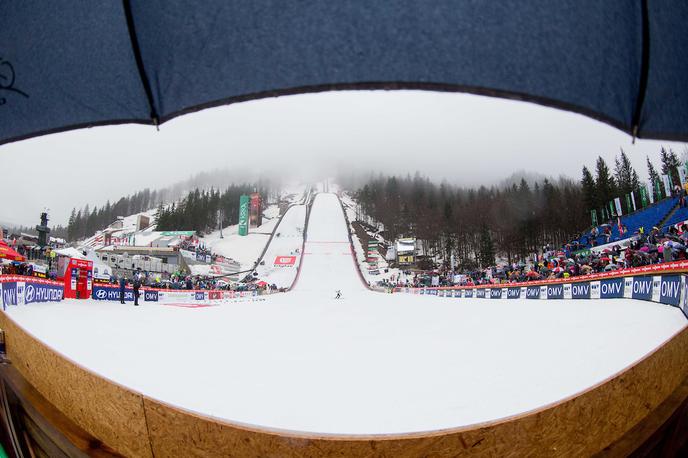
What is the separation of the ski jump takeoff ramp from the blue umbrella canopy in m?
1.06

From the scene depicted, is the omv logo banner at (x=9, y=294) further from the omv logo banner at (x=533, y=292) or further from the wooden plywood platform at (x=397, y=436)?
the omv logo banner at (x=533, y=292)

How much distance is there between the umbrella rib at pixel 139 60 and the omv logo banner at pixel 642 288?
34.2 ft

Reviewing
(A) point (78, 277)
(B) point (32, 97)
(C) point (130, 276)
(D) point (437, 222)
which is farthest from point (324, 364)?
(D) point (437, 222)

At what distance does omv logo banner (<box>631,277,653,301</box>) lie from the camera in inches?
316

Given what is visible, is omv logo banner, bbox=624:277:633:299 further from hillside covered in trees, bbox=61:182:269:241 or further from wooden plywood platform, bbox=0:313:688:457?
hillside covered in trees, bbox=61:182:269:241

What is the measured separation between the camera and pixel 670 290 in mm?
6891

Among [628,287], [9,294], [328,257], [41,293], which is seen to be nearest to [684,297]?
[628,287]

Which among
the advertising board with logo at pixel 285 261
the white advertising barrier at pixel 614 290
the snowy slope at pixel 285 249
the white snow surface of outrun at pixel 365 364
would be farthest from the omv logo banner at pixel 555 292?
the advertising board with logo at pixel 285 261

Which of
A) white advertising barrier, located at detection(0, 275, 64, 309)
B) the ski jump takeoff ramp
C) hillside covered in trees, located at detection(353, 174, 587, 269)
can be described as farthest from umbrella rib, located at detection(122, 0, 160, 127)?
hillside covered in trees, located at detection(353, 174, 587, 269)

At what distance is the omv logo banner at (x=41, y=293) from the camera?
973 cm

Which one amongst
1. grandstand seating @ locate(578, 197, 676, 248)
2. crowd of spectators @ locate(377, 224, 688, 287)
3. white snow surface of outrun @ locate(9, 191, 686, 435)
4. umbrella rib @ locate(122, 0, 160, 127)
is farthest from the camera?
grandstand seating @ locate(578, 197, 676, 248)

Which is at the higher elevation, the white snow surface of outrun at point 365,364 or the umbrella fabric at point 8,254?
the umbrella fabric at point 8,254

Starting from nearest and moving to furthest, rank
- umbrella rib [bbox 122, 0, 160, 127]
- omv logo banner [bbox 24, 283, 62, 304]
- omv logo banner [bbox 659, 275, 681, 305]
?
umbrella rib [bbox 122, 0, 160, 127]
omv logo banner [bbox 659, 275, 681, 305]
omv logo banner [bbox 24, 283, 62, 304]

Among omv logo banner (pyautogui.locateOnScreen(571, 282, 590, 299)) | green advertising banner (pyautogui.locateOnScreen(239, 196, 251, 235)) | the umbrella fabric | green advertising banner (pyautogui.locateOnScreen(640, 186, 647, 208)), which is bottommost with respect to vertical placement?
omv logo banner (pyautogui.locateOnScreen(571, 282, 590, 299))
